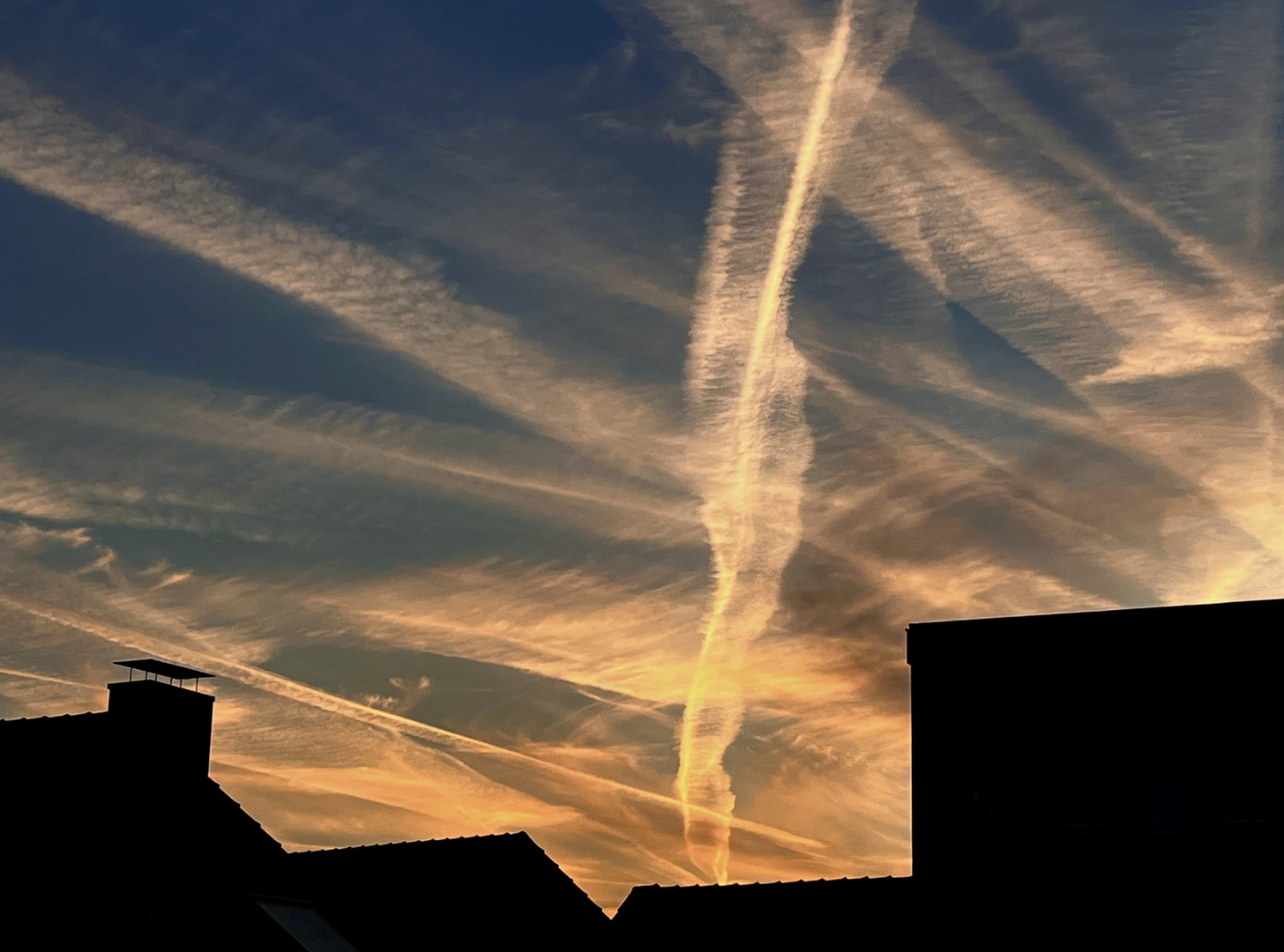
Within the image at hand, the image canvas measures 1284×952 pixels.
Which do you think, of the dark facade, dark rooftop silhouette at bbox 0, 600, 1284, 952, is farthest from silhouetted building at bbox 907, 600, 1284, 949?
the dark facade

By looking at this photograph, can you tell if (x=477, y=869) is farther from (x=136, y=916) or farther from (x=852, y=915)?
(x=136, y=916)

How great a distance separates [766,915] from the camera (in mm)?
47469

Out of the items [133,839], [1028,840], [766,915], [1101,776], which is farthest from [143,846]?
[1101,776]

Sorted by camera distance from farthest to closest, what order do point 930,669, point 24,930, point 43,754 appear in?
point 930,669, point 43,754, point 24,930

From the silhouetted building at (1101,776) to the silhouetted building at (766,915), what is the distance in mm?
1912

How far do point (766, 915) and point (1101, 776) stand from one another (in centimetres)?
1210

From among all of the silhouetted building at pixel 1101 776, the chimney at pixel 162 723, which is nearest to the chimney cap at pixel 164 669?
the chimney at pixel 162 723

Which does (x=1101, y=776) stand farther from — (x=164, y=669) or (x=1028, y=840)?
(x=164, y=669)

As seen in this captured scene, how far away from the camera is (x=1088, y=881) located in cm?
4659

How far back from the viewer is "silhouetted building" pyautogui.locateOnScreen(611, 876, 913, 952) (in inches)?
1838

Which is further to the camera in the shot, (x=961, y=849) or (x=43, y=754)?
(x=961, y=849)

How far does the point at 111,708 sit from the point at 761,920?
22070mm

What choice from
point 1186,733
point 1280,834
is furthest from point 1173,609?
point 1280,834

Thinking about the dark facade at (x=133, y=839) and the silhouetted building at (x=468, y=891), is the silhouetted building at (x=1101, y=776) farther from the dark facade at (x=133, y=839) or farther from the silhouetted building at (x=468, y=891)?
the dark facade at (x=133, y=839)
